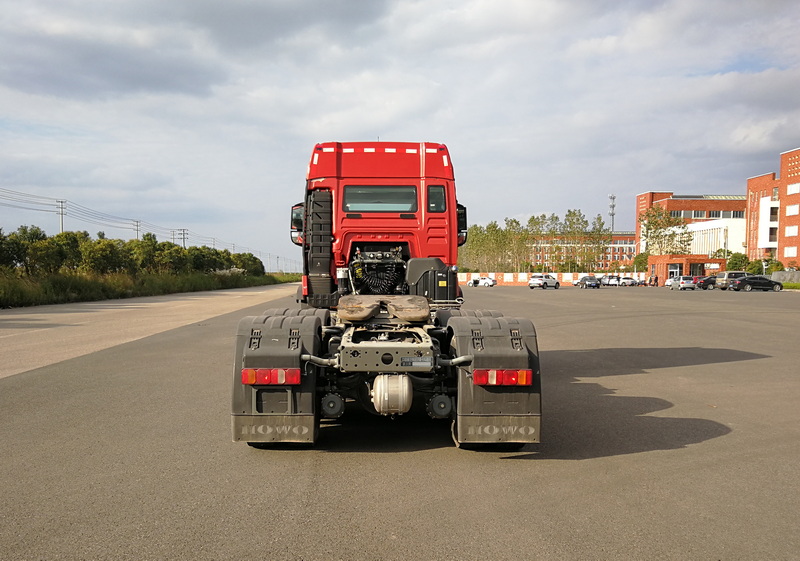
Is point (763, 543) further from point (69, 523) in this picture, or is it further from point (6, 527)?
point (6, 527)

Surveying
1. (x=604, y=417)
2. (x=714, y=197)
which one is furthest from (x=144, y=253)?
(x=714, y=197)

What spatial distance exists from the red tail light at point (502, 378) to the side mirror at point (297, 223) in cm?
446

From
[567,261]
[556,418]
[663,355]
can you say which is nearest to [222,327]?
[663,355]

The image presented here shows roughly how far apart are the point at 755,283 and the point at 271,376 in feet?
178

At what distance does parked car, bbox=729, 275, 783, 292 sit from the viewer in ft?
165

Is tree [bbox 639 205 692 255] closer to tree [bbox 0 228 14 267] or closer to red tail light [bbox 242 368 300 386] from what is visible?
tree [bbox 0 228 14 267]

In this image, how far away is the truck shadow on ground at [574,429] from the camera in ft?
17.8

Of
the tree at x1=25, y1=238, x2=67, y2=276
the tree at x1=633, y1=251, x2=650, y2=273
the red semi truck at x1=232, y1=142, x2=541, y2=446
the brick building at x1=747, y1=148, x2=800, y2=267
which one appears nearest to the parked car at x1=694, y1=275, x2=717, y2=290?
the brick building at x1=747, y1=148, x2=800, y2=267

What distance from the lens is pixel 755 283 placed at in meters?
50.5

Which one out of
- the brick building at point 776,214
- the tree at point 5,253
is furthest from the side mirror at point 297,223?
the brick building at point 776,214

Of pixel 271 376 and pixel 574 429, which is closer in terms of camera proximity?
pixel 271 376

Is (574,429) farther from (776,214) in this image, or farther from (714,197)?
(714,197)

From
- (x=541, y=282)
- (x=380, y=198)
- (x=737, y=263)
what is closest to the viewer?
(x=380, y=198)

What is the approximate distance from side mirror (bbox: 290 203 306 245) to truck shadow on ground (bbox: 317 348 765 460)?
2860 millimetres
